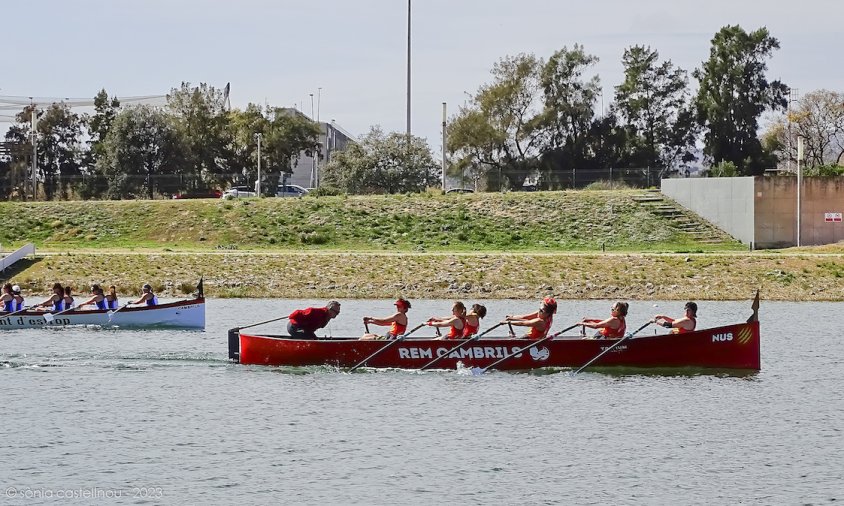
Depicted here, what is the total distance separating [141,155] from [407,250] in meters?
32.5

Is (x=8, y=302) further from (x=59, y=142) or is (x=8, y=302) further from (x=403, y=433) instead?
(x=59, y=142)

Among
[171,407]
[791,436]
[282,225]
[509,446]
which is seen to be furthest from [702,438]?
[282,225]

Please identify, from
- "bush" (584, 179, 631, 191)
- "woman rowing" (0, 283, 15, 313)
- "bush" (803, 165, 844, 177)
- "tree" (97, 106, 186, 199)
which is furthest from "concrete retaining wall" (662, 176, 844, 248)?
"woman rowing" (0, 283, 15, 313)

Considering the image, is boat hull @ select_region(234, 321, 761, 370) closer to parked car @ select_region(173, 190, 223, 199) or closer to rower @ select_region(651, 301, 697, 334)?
rower @ select_region(651, 301, 697, 334)

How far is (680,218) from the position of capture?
74062mm

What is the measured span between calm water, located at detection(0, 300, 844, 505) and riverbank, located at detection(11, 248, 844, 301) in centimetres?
1703

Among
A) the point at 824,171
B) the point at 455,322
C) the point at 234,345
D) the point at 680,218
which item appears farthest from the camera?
the point at 824,171

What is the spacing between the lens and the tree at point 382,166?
89562 mm

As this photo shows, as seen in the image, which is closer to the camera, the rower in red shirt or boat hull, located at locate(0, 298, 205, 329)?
the rower in red shirt

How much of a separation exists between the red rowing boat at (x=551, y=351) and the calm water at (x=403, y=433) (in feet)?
1.24

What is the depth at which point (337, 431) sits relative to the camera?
2695cm

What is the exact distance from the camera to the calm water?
22.4 meters

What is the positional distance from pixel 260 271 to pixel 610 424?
108ft

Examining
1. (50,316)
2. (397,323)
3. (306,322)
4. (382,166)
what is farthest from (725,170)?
(306,322)
